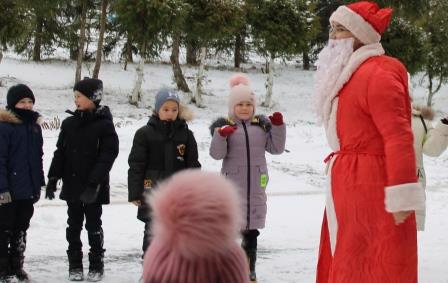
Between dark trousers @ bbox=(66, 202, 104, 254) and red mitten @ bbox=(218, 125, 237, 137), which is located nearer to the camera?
red mitten @ bbox=(218, 125, 237, 137)

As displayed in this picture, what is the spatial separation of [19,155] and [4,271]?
0.84 meters

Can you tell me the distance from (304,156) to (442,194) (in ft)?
12.3

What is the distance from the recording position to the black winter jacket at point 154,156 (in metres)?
4.82

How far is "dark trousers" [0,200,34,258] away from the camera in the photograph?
190 inches

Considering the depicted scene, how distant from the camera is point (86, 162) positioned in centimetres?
495

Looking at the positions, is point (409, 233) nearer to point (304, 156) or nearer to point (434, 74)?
point (304, 156)

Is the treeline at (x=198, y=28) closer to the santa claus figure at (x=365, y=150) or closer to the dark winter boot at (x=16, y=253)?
the dark winter boot at (x=16, y=253)

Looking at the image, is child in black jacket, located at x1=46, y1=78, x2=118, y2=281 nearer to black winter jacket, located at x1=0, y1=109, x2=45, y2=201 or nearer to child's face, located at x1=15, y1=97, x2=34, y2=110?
black winter jacket, located at x1=0, y1=109, x2=45, y2=201

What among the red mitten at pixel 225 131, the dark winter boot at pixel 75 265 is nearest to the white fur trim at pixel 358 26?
the red mitten at pixel 225 131

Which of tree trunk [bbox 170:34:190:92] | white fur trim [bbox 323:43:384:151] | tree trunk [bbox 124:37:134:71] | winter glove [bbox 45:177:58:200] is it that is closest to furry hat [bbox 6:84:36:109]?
winter glove [bbox 45:177:58:200]

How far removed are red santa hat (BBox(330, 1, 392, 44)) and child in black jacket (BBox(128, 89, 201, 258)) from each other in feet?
5.64

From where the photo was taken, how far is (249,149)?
5.09m

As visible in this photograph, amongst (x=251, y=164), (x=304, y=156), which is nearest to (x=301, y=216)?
(x=251, y=164)

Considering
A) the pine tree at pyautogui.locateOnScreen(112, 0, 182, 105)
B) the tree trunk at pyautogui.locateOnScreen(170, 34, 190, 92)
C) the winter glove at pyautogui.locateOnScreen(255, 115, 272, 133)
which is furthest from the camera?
the tree trunk at pyautogui.locateOnScreen(170, 34, 190, 92)
